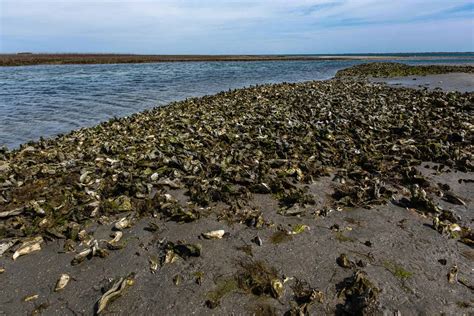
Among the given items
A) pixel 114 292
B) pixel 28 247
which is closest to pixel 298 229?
pixel 114 292

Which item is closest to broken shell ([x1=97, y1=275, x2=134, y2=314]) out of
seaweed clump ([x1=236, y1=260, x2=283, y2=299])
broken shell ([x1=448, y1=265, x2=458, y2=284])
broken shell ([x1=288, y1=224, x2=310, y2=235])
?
seaweed clump ([x1=236, y1=260, x2=283, y2=299])

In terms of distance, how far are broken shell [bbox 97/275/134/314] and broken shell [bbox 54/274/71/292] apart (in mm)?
813

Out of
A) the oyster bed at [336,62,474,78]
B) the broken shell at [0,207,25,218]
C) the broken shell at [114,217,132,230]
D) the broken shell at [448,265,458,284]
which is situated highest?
the oyster bed at [336,62,474,78]

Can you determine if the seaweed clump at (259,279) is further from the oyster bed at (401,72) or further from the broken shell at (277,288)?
the oyster bed at (401,72)

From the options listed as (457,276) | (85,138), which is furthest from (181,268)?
(85,138)

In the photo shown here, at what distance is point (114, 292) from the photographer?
4.96m

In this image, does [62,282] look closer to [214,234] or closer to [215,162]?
[214,234]

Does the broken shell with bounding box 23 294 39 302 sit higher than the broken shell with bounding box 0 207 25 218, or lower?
lower

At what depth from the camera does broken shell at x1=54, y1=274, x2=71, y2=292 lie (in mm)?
5160

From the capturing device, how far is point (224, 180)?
8648 mm

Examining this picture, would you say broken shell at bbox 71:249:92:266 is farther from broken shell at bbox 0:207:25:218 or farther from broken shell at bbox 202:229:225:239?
broken shell at bbox 0:207:25:218

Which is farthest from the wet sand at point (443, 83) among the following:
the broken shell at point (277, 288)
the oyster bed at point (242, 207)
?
the broken shell at point (277, 288)

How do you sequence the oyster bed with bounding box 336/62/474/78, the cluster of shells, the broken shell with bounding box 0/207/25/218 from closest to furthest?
the broken shell with bounding box 0/207/25/218, the cluster of shells, the oyster bed with bounding box 336/62/474/78

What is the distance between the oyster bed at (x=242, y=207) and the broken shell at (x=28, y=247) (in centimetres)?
2
